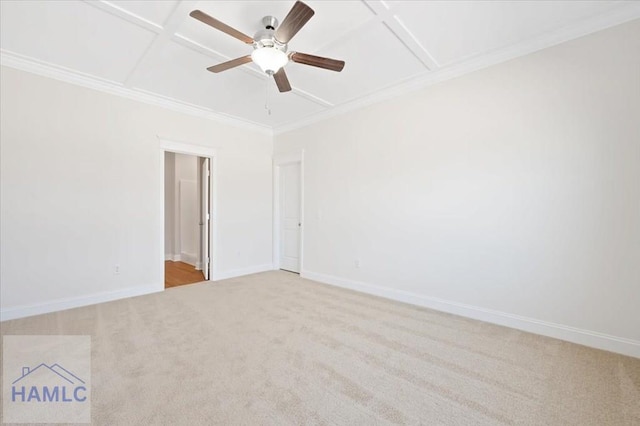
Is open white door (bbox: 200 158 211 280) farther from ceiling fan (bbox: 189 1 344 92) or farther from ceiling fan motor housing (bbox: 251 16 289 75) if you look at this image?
ceiling fan motor housing (bbox: 251 16 289 75)

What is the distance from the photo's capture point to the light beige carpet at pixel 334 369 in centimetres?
168

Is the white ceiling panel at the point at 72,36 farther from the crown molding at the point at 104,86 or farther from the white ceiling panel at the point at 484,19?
the white ceiling panel at the point at 484,19

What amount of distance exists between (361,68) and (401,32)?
71cm

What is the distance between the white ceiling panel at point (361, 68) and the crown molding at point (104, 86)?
1860mm

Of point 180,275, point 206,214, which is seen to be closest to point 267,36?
point 206,214

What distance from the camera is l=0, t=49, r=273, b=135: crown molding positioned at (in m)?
2.98

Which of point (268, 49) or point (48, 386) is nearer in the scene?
point (48, 386)

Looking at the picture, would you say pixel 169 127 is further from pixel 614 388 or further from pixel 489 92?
pixel 614 388

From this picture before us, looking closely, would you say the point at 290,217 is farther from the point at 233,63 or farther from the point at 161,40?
the point at 161,40

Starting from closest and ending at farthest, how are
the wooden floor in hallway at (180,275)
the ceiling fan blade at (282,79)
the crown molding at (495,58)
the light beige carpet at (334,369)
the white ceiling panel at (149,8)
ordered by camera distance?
1. the light beige carpet at (334,369)
2. the white ceiling panel at (149,8)
3. the crown molding at (495,58)
4. the ceiling fan blade at (282,79)
5. the wooden floor in hallway at (180,275)

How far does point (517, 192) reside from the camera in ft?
9.27

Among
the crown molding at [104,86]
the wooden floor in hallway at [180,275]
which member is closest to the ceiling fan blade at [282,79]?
the crown molding at [104,86]

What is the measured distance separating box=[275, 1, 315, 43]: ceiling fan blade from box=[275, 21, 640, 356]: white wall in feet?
6.88

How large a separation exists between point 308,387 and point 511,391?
1.40 m
